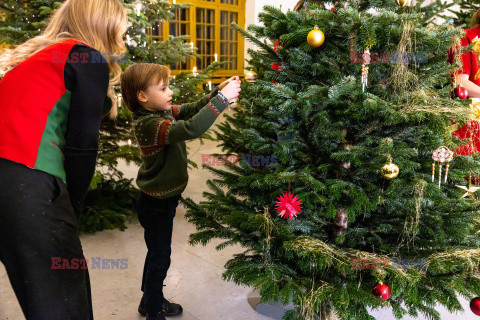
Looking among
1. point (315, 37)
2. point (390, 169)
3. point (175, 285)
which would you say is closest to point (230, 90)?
point (315, 37)

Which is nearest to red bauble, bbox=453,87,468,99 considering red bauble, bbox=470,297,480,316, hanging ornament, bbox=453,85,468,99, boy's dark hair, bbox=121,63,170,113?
hanging ornament, bbox=453,85,468,99

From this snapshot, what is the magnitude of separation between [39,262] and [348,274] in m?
0.99

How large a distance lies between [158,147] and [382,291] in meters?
1.03

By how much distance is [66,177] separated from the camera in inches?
46.1

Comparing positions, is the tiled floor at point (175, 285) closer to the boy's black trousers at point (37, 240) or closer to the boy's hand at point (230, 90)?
the boy's black trousers at point (37, 240)

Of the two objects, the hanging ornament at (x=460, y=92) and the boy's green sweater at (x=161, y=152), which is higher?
the hanging ornament at (x=460, y=92)

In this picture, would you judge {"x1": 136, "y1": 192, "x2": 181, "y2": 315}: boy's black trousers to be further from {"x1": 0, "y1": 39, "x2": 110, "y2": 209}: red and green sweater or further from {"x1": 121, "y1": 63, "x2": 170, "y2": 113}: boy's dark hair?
{"x1": 0, "y1": 39, "x2": 110, "y2": 209}: red and green sweater

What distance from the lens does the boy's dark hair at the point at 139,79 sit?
65.0 inches

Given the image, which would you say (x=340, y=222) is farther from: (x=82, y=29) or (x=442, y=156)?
(x=82, y=29)

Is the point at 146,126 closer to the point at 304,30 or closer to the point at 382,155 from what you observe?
the point at 304,30

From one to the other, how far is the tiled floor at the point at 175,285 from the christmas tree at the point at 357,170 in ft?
2.29

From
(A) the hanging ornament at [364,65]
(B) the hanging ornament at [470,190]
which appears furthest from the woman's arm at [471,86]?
(A) the hanging ornament at [364,65]

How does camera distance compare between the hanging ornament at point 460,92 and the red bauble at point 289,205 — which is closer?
the red bauble at point 289,205

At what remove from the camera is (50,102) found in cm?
106
